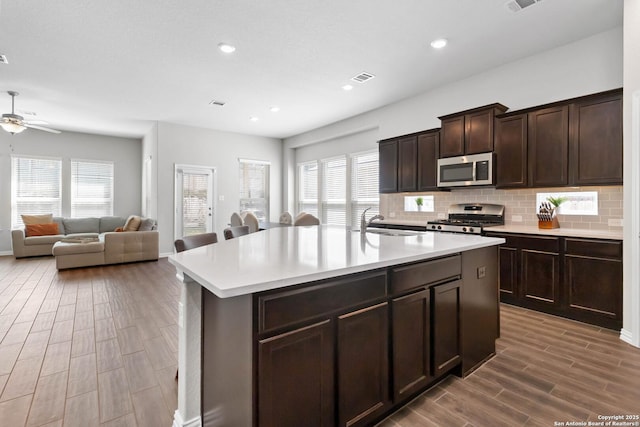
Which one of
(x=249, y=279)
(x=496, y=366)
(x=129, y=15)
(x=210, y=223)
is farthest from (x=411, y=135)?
(x=210, y=223)

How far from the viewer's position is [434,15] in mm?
2918

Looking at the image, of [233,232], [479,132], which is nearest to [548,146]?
[479,132]

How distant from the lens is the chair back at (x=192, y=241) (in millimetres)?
2053

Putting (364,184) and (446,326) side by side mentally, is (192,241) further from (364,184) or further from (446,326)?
(364,184)

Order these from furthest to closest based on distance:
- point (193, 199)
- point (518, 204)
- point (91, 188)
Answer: point (91, 188)
point (193, 199)
point (518, 204)

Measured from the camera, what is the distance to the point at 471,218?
4320 millimetres

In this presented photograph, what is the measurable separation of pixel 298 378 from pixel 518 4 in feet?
11.8

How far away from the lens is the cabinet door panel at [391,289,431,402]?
1.63 meters

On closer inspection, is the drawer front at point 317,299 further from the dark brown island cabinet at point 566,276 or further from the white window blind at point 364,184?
the white window blind at point 364,184

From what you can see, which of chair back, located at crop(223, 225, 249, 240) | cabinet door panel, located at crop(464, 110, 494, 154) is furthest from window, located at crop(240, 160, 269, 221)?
cabinet door panel, located at crop(464, 110, 494, 154)

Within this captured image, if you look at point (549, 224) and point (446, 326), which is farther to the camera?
point (549, 224)

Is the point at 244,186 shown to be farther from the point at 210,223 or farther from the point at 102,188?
the point at 102,188

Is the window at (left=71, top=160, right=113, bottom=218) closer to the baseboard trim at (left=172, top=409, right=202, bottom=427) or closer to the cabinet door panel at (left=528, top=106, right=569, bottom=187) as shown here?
the baseboard trim at (left=172, top=409, right=202, bottom=427)

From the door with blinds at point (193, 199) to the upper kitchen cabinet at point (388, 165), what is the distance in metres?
4.30
